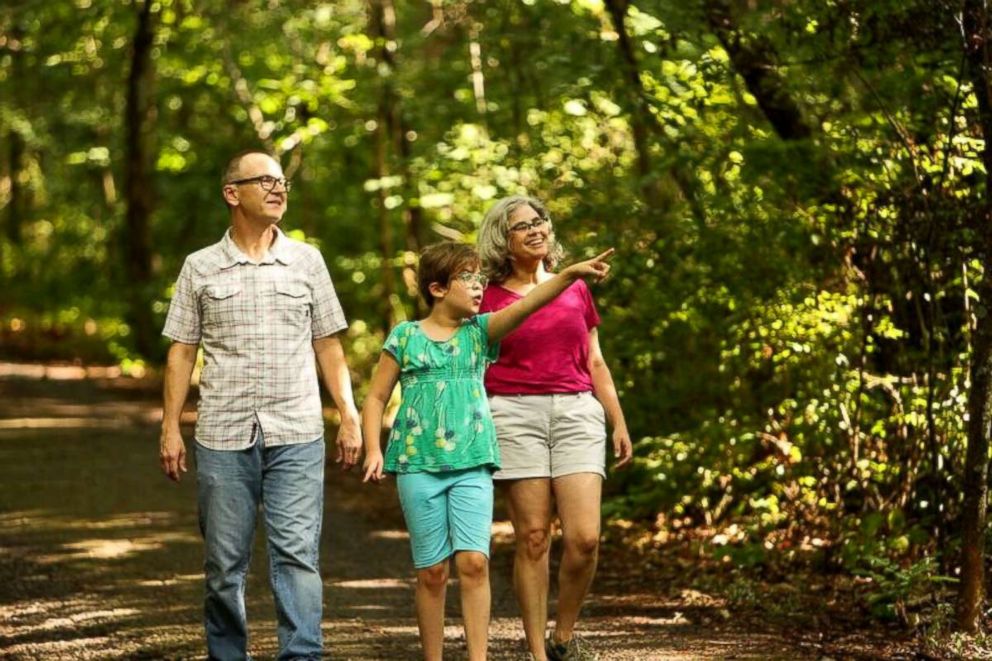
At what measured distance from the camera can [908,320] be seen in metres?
8.36

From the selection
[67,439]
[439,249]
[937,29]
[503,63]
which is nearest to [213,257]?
[439,249]

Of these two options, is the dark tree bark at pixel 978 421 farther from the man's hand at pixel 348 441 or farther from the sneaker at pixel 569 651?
the man's hand at pixel 348 441

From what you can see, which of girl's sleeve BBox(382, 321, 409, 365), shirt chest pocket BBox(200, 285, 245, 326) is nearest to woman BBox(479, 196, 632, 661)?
girl's sleeve BBox(382, 321, 409, 365)

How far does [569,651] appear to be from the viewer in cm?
659

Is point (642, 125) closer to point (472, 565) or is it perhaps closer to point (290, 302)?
point (290, 302)


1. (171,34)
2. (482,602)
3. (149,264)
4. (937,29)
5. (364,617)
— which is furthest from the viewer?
(149,264)

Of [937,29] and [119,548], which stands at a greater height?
[937,29]

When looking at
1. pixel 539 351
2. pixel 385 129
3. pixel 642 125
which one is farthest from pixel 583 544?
pixel 385 129

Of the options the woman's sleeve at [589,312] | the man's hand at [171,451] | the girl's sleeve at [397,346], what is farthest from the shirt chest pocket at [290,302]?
the woman's sleeve at [589,312]

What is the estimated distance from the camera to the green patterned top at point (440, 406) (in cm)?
585

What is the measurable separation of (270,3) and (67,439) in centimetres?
641

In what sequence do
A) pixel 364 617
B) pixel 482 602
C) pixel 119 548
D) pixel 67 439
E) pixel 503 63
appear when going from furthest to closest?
pixel 67 439 → pixel 503 63 → pixel 119 548 → pixel 364 617 → pixel 482 602

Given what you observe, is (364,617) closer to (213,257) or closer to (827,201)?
(213,257)

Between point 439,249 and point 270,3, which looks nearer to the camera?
point 439,249
